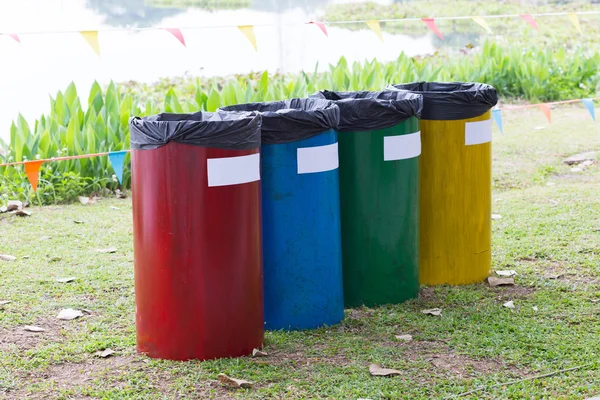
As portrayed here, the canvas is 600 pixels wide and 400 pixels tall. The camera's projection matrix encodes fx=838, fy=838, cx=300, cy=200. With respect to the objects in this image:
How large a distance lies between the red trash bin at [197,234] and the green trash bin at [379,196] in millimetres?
686

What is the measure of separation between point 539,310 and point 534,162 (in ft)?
12.3

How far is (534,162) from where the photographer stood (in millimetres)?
7539

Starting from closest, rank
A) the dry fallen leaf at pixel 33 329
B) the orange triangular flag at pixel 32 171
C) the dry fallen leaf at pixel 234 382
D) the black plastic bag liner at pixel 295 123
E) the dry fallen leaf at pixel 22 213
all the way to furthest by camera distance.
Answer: the dry fallen leaf at pixel 234 382
the black plastic bag liner at pixel 295 123
the dry fallen leaf at pixel 33 329
the orange triangular flag at pixel 32 171
the dry fallen leaf at pixel 22 213

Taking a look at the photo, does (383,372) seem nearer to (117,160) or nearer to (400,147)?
(400,147)

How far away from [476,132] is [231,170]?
162 cm

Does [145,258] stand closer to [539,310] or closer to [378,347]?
[378,347]

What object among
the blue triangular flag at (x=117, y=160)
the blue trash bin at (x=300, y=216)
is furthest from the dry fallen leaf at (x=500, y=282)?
the blue triangular flag at (x=117, y=160)

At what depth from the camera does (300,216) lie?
3.70 metres

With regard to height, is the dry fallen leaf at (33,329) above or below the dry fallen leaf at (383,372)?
above

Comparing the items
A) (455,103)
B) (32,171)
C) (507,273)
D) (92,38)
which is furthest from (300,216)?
(92,38)

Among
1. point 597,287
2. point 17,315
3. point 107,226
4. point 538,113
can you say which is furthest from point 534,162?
point 17,315

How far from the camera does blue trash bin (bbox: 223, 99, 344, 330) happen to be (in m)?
3.64

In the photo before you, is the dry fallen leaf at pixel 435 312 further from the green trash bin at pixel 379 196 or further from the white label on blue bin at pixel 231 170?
the white label on blue bin at pixel 231 170

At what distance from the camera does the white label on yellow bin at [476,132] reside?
4.36 meters
